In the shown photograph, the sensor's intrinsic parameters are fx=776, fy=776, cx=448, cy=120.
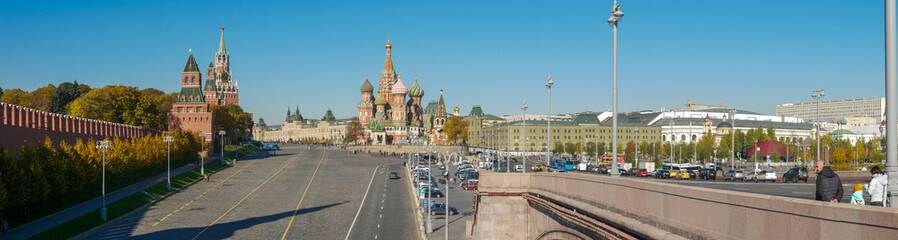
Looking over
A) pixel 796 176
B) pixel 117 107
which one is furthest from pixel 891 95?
pixel 117 107

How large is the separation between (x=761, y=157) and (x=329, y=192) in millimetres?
95750

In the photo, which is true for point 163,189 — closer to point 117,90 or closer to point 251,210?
point 251,210

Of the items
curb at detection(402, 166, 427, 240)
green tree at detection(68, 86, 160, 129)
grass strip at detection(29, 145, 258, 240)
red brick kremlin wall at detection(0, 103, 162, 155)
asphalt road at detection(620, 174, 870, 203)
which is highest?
green tree at detection(68, 86, 160, 129)

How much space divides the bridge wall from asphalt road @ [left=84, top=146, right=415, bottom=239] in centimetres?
3516

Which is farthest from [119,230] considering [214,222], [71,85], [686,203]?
[71,85]

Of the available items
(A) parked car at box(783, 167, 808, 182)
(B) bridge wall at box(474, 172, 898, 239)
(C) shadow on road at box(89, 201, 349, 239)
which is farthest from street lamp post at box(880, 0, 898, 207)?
(C) shadow on road at box(89, 201, 349, 239)

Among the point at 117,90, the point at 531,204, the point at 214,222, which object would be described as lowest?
the point at 214,222

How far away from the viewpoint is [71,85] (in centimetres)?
14588

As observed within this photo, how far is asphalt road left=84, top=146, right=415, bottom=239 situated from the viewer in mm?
51312

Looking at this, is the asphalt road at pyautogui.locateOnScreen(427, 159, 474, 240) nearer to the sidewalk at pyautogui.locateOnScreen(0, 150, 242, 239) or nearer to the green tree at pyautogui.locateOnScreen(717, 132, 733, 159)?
the sidewalk at pyautogui.locateOnScreen(0, 150, 242, 239)

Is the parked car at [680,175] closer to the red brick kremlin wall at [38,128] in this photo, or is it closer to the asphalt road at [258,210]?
the asphalt road at [258,210]

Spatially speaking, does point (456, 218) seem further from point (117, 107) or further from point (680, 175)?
point (117, 107)

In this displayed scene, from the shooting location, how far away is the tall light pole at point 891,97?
1095cm

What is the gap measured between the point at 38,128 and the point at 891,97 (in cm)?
6655
